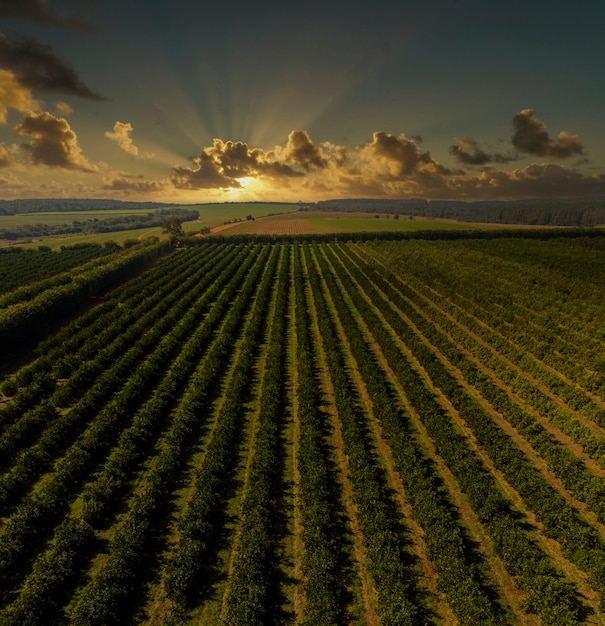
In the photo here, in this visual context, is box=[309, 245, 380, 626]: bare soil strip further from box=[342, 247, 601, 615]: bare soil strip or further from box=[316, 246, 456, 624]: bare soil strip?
box=[342, 247, 601, 615]: bare soil strip

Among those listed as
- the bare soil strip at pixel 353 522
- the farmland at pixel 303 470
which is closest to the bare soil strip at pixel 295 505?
the farmland at pixel 303 470

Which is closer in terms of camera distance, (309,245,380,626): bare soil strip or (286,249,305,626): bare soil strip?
(309,245,380,626): bare soil strip

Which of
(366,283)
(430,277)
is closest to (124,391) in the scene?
(366,283)

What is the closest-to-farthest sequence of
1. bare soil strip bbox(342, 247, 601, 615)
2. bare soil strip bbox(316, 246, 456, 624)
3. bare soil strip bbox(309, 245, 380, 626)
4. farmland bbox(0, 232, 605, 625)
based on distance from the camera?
bare soil strip bbox(309, 245, 380, 626) → bare soil strip bbox(316, 246, 456, 624) → farmland bbox(0, 232, 605, 625) → bare soil strip bbox(342, 247, 601, 615)

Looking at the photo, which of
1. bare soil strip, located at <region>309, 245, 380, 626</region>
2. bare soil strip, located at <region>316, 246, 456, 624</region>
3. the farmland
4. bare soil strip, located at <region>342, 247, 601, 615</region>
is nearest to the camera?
bare soil strip, located at <region>309, 245, 380, 626</region>

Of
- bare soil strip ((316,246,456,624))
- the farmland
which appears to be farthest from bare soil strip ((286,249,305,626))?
bare soil strip ((316,246,456,624))

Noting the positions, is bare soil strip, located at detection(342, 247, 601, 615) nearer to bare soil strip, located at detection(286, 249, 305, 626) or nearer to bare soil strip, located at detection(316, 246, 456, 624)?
bare soil strip, located at detection(316, 246, 456, 624)

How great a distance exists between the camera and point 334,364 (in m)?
38.8

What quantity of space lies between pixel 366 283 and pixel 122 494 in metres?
64.1

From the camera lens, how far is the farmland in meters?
16.5

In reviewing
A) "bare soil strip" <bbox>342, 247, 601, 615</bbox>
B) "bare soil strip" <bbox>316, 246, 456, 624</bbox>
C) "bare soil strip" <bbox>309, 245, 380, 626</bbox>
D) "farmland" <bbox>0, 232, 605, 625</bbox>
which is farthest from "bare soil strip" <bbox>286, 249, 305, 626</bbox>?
"bare soil strip" <bbox>342, 247, 601, 615</bbox>

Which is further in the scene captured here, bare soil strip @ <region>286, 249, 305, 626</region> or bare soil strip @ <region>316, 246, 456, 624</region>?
bare soil strip @ <region>286, 249, 305, 626</region>

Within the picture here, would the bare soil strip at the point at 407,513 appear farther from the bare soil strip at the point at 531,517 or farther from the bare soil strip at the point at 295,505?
the bare soil strip at the point at 295,505

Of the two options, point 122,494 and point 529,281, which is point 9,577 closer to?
point 122,494
